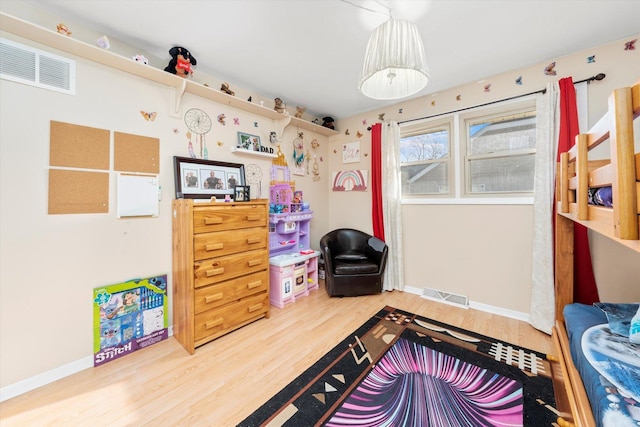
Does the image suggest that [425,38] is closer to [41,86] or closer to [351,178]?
[351,178]

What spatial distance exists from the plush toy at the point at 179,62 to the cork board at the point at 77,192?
3.33 feet

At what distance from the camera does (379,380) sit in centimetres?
160

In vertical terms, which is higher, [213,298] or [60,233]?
[60,233]

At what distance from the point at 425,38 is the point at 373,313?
256cm

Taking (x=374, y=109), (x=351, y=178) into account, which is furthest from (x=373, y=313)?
(x=374, y=109)

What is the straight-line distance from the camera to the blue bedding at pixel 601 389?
789mm

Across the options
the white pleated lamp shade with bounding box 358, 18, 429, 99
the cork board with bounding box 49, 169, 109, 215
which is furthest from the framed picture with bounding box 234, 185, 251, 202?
the white pleated lamp shade with bounding box 358, 18, 429, 99

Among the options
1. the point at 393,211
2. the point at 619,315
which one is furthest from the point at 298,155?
the point at 619,315

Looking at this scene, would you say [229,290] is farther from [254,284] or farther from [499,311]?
[499,311]

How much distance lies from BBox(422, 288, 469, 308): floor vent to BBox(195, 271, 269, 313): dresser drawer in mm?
1958

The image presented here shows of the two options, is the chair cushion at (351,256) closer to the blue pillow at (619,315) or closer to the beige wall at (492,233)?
the beige wall at (492,233)

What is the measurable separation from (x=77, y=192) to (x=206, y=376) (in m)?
1.60

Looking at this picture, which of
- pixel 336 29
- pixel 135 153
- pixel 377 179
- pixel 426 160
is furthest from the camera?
pixel 377 179

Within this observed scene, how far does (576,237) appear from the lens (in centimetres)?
205
